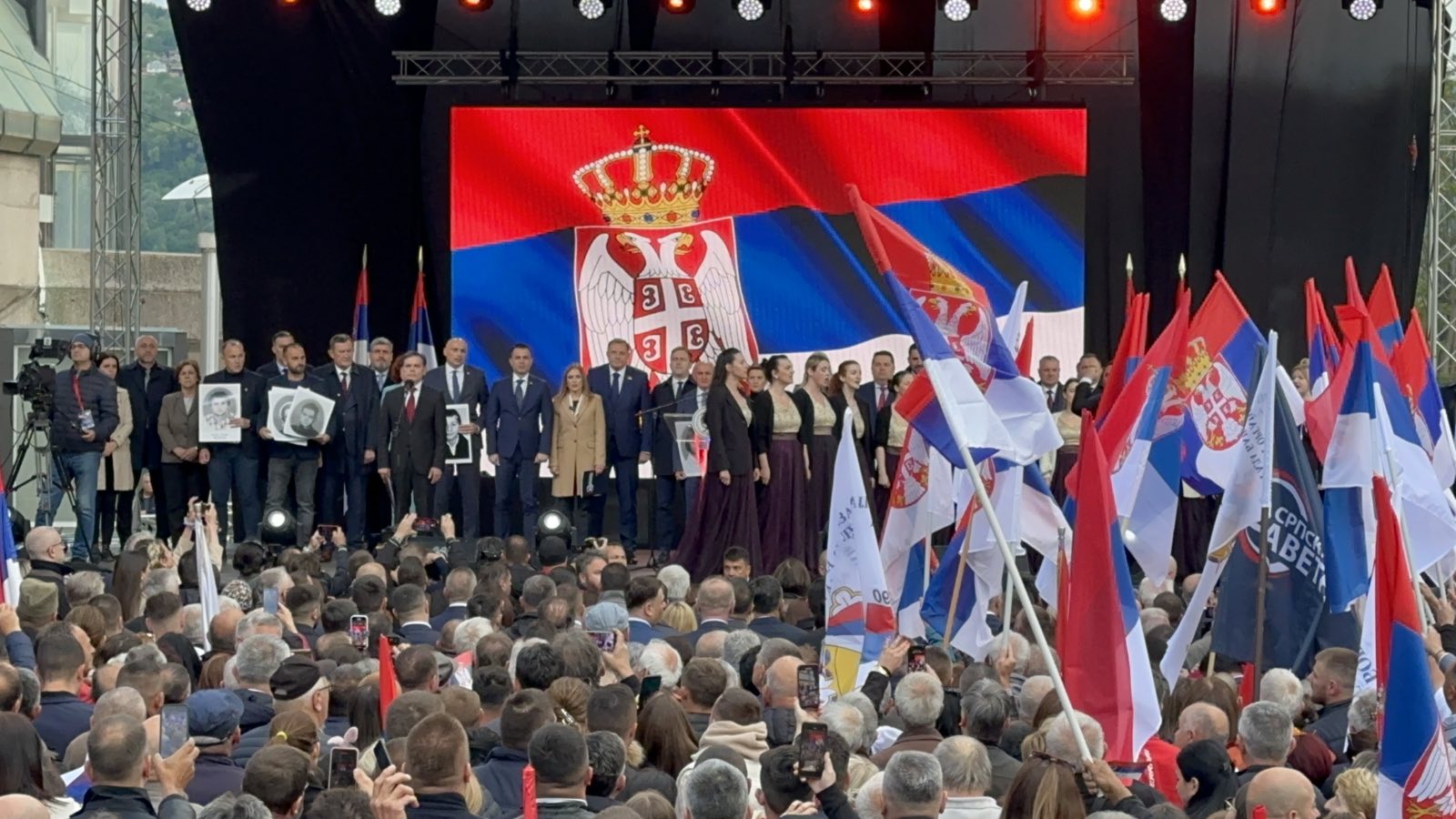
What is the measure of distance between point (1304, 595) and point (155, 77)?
4024 cm

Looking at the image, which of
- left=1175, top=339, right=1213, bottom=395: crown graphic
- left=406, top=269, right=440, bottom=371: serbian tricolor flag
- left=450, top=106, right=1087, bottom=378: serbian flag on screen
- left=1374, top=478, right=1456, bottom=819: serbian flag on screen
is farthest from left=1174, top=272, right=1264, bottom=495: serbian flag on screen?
left=406, top=269, right=440, bottom=371: serbian tricolor flag

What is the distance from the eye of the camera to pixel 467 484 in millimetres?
17000

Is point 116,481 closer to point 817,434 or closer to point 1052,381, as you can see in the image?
point 817,434

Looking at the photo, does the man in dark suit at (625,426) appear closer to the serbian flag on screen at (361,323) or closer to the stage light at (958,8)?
the serbian flag on screen at (361,323)

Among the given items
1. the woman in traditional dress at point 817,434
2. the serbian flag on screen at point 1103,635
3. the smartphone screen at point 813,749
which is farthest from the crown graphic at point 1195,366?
the smartphone screen at point 813,749

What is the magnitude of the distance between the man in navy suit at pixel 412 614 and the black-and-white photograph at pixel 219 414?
272 inches

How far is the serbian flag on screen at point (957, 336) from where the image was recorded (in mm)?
8531

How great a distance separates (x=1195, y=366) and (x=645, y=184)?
27.3 feet

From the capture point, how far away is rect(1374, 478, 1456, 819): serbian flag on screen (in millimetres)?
5902

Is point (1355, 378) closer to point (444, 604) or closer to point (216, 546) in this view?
point (444, 604)

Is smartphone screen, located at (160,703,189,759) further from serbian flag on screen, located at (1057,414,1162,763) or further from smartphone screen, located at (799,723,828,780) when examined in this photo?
serbian flag on screen, located at (1057,414,1162,763)

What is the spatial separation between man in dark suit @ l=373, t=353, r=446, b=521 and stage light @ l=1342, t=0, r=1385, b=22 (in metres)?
7.90

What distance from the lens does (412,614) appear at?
9648mm

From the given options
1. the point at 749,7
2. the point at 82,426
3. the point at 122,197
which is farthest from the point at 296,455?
the point at 749,7
